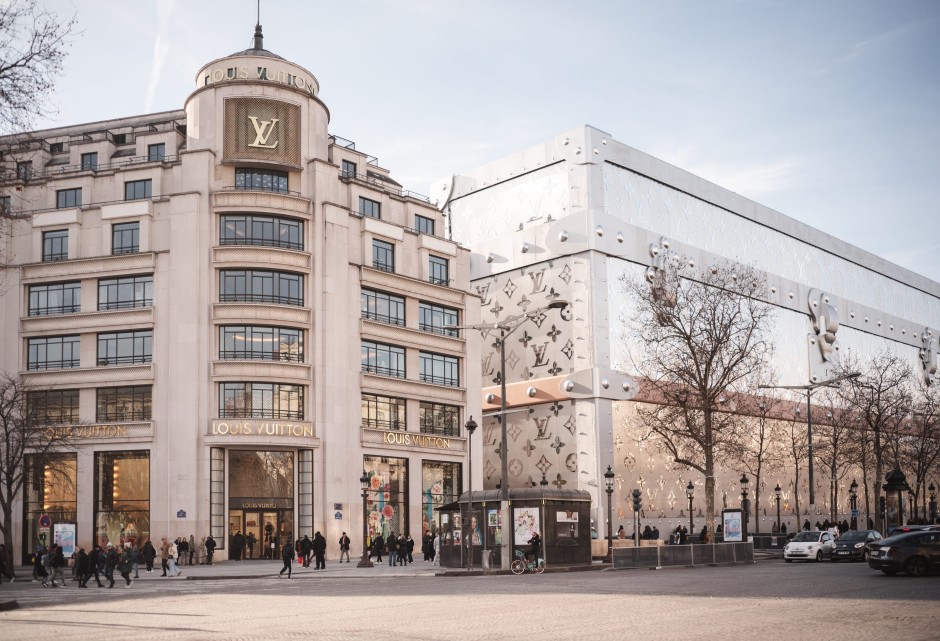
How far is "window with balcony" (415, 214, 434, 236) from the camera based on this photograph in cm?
7074

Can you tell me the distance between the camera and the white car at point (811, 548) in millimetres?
47281

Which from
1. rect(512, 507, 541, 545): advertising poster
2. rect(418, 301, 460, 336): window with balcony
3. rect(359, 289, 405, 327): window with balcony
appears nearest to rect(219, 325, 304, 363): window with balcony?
rect(359, 289, 405, 327): window with balcony

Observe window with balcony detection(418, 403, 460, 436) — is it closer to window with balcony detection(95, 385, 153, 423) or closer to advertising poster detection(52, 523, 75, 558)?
window with balcony detection(95, 385, 153, 423)

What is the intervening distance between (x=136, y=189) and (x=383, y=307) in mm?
16442

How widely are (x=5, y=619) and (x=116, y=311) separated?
1551 inches

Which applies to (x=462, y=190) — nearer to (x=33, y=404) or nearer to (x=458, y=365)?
(x=458, y=365)

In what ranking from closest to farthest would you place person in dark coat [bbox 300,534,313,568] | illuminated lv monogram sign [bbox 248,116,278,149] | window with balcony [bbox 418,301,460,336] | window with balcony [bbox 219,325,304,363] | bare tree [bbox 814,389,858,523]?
person in dark coat [bbox 300,534,313,568] → window with balcony [bbox 219,325,304,363] → illuminated lv monogram sign [bbox 248,116,278,149] → window with balcony [bbox 418,301,460,336] → bare tree [bbox 814,389,858,523]

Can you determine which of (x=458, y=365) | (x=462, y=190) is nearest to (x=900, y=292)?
(x=462, y=190)

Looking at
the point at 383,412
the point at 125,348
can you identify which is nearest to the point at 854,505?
the point at 383,412

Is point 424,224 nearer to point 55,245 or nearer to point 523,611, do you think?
point 55,245

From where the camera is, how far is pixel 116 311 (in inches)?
2344

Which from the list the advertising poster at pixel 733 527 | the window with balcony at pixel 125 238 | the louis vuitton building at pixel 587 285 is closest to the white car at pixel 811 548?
the advertising poster at pixel 733 527

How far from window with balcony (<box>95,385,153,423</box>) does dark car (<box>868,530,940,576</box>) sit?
1620 inches

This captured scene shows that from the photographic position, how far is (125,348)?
5947 centimetres
